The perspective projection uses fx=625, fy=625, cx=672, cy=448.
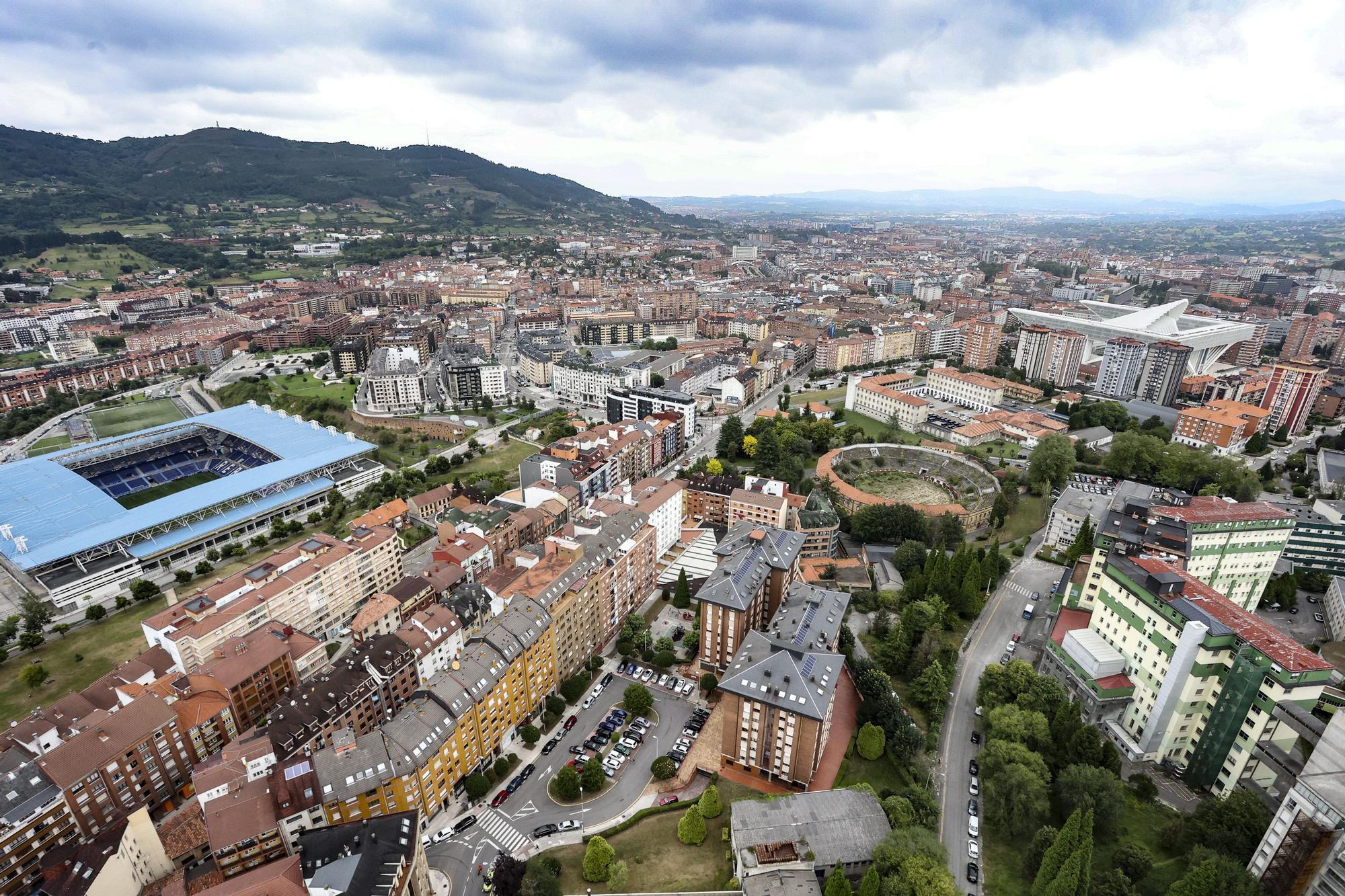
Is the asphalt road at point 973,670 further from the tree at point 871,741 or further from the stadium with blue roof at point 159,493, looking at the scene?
the stadium with blue roof at point 159,493

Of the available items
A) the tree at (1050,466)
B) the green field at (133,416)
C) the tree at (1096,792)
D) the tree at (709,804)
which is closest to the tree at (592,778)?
the tree at (709,804)

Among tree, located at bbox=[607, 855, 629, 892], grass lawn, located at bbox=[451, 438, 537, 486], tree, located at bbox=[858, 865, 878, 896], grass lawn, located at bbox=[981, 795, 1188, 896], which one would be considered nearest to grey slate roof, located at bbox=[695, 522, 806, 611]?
tree, located at bbox=[607, 855, 629, 892]

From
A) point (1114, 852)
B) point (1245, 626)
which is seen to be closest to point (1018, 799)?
point (1114, 852)

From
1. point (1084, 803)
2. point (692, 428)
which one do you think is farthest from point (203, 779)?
point (692, 428)

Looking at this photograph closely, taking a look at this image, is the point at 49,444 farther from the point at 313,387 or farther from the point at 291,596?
the point at 291,596

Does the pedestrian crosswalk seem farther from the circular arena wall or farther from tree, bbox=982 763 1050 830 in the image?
the circular arena wall

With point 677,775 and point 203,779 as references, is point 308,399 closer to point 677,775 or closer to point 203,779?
point 203,779
